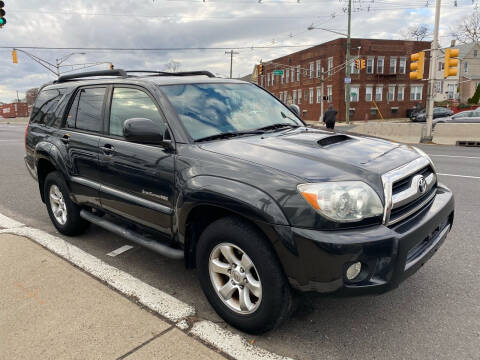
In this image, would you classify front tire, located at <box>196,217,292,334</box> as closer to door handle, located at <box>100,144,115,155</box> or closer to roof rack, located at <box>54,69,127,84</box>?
door handle, located at <box>100,144,115,155</box>

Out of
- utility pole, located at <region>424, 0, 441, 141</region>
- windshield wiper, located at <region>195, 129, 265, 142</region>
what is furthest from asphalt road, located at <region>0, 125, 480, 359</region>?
utility pole, located at <region>424, 0, 441, 141</region>

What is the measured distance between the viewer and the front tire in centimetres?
245

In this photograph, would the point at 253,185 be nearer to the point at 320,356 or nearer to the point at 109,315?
the point at 320,356

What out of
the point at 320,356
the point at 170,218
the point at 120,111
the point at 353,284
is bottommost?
the point at 320,356

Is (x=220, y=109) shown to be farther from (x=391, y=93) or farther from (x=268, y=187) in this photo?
(x=391, y=93)

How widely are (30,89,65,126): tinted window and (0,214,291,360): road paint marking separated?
140 centimetres

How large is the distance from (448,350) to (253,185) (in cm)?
163

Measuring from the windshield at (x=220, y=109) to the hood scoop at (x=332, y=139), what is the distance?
635 millimetres

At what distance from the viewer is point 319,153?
275 cm

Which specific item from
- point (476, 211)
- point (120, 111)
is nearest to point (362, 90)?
point (476, 211)

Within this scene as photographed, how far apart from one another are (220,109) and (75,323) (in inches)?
80.3

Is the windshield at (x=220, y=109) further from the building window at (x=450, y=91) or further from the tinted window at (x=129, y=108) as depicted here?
the building window at (x=450, y=91)

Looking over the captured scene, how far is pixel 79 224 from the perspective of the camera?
4.50 meters

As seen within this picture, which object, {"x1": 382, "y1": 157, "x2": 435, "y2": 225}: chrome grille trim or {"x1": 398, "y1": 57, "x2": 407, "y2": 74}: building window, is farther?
{"x1": 398, "y1": 57, "x2": 407, "y2": 74}: building window
